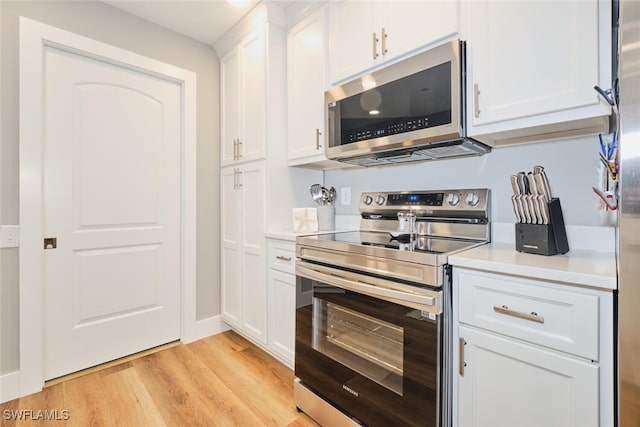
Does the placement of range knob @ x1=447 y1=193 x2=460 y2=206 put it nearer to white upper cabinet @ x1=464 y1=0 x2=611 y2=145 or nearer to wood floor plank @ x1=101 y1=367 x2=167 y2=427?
white upper cabinet @ x1=464 y1=0 x2=611 y2=145

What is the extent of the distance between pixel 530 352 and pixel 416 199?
965 millimetres

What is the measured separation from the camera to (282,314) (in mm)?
1943

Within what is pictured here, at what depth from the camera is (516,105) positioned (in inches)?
46.1

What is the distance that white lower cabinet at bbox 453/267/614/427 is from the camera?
85cm

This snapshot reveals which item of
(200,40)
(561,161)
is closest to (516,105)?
(561,161)

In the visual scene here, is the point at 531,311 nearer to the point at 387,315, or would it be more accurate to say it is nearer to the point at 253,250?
the point at 387,315

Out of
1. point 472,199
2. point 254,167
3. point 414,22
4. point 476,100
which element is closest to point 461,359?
point 472,199

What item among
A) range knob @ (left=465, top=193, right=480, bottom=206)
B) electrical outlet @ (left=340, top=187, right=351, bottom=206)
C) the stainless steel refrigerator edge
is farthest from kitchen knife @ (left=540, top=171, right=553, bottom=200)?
electrical outlet @ (left=340, top=187, right=351, bottom=206)

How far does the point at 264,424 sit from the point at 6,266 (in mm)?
1704

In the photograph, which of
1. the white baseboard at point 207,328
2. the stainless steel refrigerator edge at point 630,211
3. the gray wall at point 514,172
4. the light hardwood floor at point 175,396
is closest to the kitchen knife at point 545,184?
the gray wall at point 514,172

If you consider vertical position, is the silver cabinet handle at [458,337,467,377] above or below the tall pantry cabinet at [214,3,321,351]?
below

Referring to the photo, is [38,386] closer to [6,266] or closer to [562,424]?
[6,266]

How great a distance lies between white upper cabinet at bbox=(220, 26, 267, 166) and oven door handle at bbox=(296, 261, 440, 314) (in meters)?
0.95

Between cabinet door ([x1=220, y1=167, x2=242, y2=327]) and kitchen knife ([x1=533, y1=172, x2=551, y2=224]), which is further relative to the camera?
cabinet door ([x1=220, y1=167, x2=242, y2=327])
